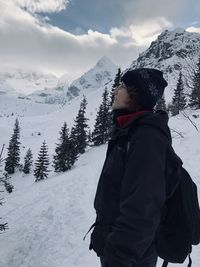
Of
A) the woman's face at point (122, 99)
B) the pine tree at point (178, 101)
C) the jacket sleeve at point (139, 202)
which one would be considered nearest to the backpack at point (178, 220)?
the jacket sleeve at point (139, 202)

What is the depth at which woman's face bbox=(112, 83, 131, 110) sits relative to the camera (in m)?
3.26

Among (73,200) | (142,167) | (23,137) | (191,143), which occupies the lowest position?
(23,137)

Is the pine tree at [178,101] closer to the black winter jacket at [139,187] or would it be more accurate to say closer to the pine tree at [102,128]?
the pine tree at [102,128]

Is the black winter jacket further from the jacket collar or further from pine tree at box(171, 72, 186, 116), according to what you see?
pine tree at box(171, 72, 186, 116)

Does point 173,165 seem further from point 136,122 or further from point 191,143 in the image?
point 191,143

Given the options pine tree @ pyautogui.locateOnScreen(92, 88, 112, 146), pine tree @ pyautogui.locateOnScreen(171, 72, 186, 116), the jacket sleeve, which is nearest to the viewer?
the jacket sleeve

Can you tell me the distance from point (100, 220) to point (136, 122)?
40.6 inches

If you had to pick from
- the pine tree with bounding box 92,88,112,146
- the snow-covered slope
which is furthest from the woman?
the pine tree with bounding box 92,88,112,146

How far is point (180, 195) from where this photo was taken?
305 centimetres

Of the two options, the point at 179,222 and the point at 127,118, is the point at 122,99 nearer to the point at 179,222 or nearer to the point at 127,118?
the point at 127,118

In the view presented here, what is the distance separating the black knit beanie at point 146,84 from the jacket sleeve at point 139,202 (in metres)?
0.45

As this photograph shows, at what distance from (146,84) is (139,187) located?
982 millimetres

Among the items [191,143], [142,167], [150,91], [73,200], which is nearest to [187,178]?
[142,167]

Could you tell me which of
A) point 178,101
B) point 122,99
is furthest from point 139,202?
point 178,101
